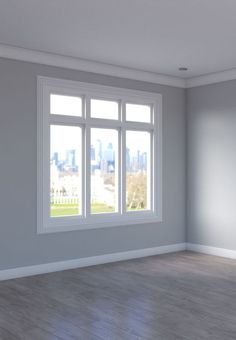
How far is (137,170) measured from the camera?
695cm

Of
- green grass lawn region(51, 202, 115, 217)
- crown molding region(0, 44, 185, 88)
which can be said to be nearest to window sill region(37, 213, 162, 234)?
green grass lawn region(51, 202, 115, 217)

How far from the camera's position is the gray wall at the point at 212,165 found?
6.78 m

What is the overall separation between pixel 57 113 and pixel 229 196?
113 inches

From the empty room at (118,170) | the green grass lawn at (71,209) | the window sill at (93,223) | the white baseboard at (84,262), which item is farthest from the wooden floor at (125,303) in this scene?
the green grass lawn at (71,209)

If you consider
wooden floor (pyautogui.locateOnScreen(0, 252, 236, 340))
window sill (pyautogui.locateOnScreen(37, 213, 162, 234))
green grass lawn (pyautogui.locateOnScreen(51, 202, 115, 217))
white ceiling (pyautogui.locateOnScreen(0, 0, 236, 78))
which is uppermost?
white ceiling (pyautogui.locateOnScreen(0, 0, 236, 78))

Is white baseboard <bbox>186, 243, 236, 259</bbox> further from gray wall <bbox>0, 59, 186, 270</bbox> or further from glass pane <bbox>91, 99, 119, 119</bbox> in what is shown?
glass pane <bbox>91, 99, 119, 119</bbox>

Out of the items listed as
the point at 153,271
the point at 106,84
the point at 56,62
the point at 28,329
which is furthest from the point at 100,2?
the point at 153,271

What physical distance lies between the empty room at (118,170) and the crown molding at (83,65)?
2 cm

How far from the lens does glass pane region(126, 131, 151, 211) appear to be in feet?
22.4

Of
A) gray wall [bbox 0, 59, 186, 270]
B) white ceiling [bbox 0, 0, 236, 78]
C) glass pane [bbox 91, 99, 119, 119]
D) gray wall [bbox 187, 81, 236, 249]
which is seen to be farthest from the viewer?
gray wall [bbox 187, 81, 236, 249]

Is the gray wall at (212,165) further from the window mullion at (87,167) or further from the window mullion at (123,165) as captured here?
the window mullion at (87,167)

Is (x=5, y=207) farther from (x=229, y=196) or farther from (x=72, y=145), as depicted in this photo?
(x=229, y=196)

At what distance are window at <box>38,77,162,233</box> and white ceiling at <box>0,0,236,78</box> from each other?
0.60 meters

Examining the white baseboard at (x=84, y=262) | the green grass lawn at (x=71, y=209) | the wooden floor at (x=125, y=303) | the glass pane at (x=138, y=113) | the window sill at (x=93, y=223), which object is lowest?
the wooden floor at (x=125, y=303)
